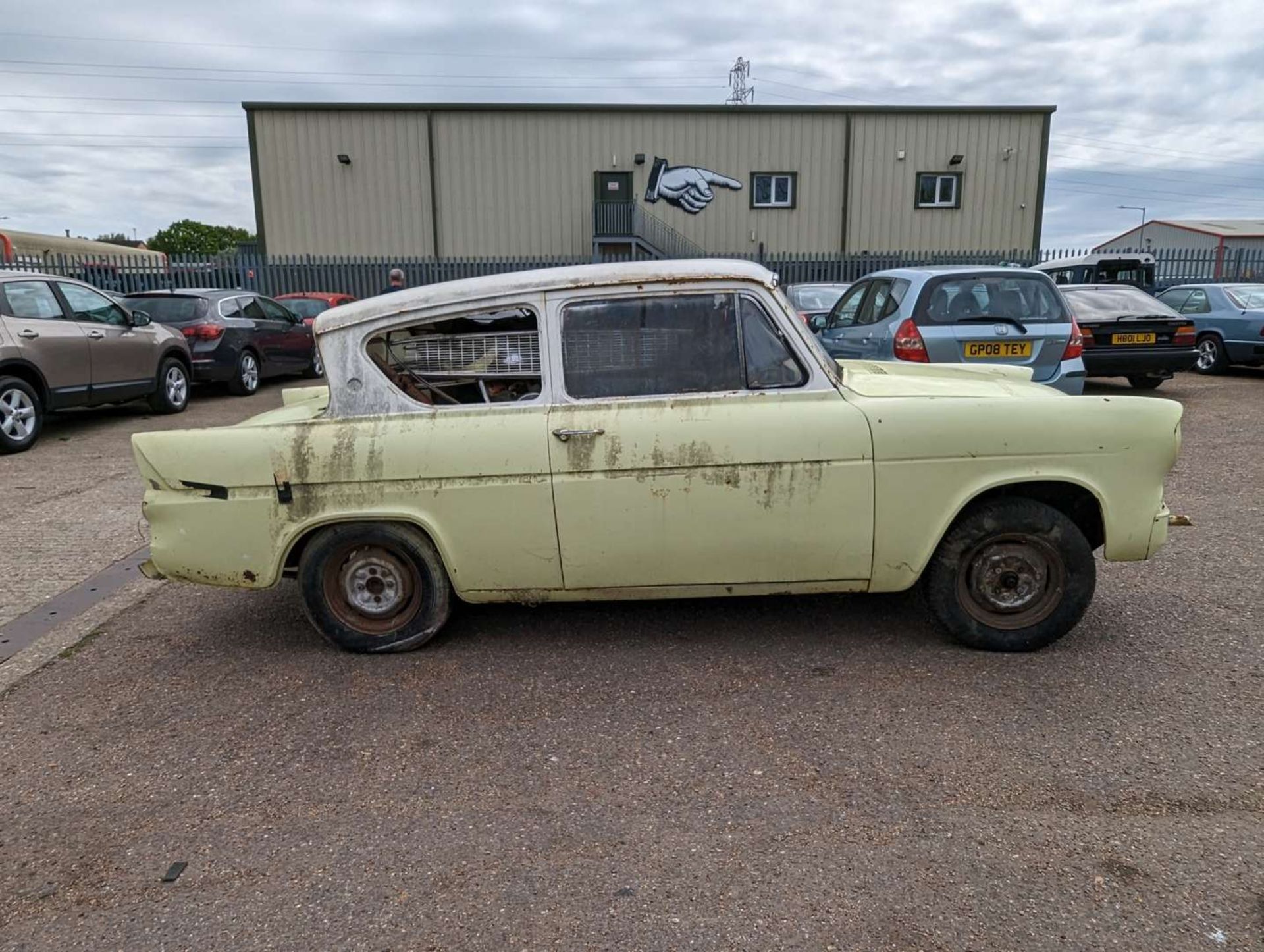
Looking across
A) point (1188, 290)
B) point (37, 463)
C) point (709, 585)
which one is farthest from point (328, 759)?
point (1188, 290)

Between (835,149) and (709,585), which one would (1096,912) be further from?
(835,149)

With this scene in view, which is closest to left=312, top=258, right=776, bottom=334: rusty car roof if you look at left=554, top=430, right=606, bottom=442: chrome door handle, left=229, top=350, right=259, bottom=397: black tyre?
left=554, top=430, right=606, bottom=442: chrome door handle

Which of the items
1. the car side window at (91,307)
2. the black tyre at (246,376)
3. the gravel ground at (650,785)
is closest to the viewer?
the gravel ground at (650,785)

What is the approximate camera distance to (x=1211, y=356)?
13.7m

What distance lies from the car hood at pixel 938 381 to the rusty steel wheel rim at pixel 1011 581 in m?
0.64

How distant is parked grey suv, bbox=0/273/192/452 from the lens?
8.55 m

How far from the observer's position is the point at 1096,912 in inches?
91.8

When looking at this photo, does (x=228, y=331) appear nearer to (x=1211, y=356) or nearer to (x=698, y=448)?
(x=698, y=448)

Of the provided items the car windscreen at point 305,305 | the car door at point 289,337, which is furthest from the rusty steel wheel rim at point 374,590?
the car windscreen at point 305,305

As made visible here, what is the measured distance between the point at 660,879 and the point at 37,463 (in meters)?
8.05

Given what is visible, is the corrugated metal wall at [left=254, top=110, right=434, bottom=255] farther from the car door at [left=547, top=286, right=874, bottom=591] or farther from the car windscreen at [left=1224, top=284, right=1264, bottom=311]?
the car door at [left=547, top=286, right=874, bottom=591]

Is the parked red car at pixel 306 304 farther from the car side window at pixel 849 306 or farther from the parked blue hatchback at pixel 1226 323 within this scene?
the parked blue hatchback at pixel 1226 323

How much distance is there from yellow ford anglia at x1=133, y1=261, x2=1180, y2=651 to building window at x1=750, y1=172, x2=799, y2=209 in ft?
81.0

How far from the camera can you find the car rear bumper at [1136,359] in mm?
10820
